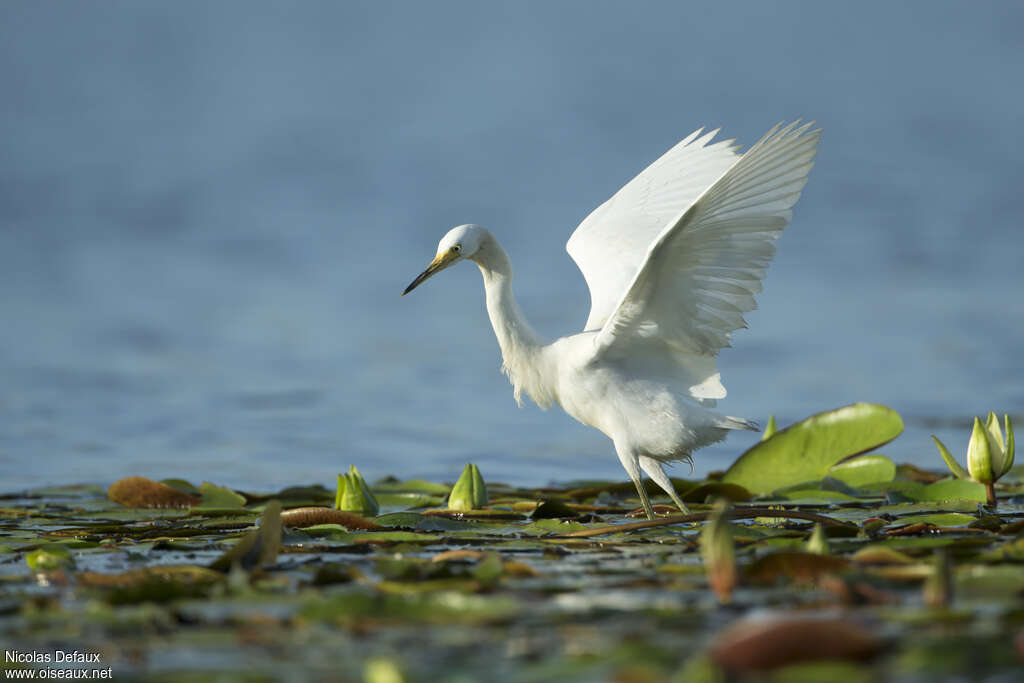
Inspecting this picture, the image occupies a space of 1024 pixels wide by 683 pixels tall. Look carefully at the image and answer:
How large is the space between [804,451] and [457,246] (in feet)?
7.31

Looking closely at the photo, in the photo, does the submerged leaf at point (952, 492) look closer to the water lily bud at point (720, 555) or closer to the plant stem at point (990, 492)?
the plant stem at point (990, 492)

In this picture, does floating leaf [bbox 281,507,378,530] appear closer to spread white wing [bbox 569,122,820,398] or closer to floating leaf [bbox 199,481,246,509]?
floating leaf [bbox 199,481,246,509]

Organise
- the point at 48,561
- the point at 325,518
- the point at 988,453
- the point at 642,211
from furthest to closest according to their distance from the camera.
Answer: the point at 642,211, the point at 988,453, the point at 325,518, the point at 48,561

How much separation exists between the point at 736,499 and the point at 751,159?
2.02 m

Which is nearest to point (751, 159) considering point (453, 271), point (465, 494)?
point (465, 494)

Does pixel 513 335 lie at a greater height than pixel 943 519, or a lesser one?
greater

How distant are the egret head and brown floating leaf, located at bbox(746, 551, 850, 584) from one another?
2979 mm

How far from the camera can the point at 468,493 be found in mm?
5469

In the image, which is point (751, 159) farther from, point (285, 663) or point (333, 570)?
point (285, 663)

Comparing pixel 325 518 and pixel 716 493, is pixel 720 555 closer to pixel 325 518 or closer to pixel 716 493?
pixel 325 518

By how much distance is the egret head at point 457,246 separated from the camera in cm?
586

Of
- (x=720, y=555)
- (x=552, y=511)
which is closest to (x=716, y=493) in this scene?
(x=552, y=511)

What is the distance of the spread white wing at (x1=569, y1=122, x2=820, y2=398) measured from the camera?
470 cm

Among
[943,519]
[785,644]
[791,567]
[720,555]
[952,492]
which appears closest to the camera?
[785,644]
